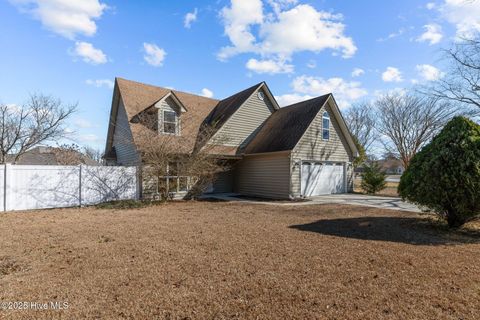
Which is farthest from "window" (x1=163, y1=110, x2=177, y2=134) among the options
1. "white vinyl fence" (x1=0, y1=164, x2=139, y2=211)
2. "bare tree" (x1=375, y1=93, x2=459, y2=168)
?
"bare tree" (x1=375, y1=93, x2=459, y2=168)

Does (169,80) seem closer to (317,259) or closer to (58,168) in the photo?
(58,168)

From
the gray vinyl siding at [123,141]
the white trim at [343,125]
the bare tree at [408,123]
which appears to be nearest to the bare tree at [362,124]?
the bare tree at [408,123]

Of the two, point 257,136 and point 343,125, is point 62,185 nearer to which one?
point 257,136

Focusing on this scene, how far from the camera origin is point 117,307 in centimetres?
319

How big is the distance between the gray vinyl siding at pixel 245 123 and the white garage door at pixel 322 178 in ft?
14.7

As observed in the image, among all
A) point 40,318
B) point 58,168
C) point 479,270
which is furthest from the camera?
point 58,168

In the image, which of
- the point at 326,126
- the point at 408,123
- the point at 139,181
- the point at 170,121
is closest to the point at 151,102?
the point at 170,121

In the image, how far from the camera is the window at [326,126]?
1652 centimetres

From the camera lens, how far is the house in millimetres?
15062

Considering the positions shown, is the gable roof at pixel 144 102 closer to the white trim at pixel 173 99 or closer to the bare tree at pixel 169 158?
the white trim at pixel 173 99

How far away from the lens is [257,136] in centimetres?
1770

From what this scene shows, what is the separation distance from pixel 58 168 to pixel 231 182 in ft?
34.0

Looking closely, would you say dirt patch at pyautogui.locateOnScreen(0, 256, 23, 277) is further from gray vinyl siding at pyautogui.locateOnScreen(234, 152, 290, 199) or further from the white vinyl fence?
gray vinyl siding at pyautogui.locateOnScreen(234, 152, 290, 199)

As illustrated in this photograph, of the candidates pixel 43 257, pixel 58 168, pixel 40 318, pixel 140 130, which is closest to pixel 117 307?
pixel 40 318
